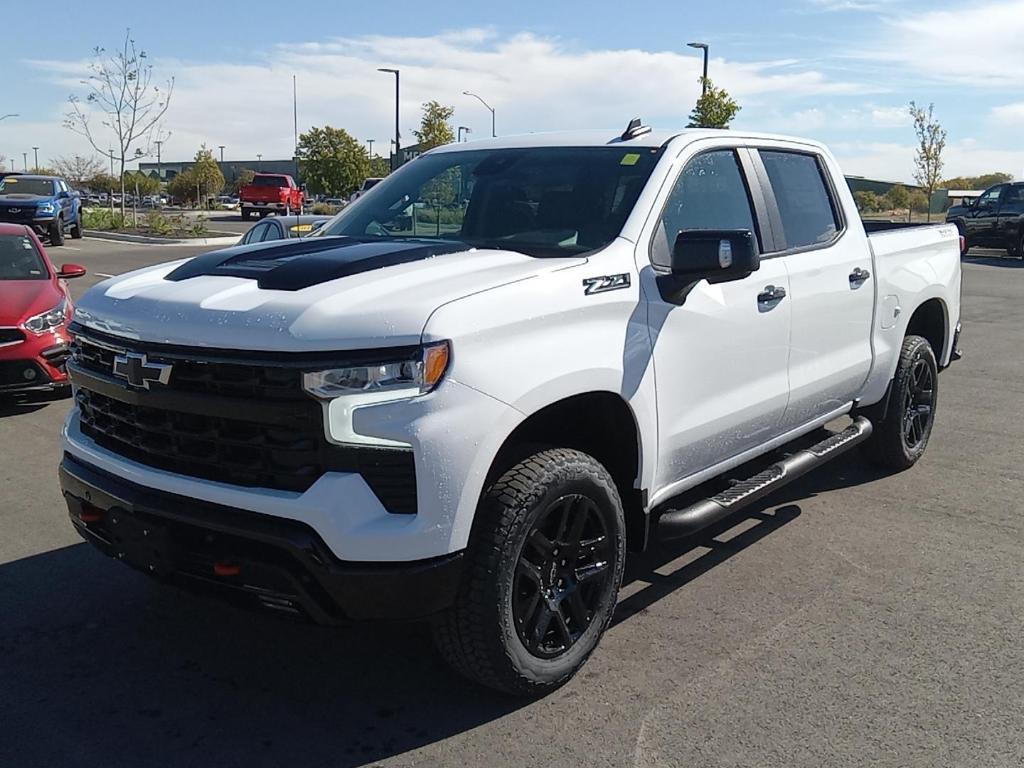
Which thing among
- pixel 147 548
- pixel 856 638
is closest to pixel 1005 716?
pixel 856 638

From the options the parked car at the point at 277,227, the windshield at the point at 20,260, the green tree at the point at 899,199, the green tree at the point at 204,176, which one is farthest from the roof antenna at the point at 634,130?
the green tree at the point at 204,176

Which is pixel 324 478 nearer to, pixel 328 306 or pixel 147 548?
pixel 328 306

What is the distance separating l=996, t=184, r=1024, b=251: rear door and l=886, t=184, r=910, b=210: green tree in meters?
30.5

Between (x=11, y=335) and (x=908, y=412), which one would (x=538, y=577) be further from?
(x=11, y=335)

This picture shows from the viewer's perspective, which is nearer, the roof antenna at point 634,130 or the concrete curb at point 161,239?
the roof antenna at point 634,130

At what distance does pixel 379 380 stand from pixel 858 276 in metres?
3.25

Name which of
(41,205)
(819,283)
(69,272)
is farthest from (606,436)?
(41,205)

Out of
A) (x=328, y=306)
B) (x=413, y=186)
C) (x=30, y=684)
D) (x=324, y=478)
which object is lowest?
(x=30, y=684)

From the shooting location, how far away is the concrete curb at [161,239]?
26.4 meters

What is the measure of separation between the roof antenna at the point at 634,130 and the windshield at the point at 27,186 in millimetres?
24602

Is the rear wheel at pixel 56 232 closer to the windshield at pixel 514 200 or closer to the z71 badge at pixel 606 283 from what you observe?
the windshield at pixel 514 200

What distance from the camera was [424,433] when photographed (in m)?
2.91

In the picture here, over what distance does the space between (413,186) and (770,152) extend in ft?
5.81

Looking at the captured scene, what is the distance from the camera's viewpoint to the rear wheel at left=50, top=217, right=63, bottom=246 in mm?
24875
